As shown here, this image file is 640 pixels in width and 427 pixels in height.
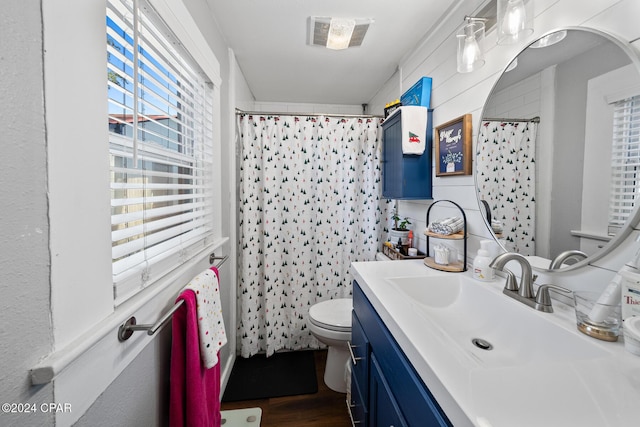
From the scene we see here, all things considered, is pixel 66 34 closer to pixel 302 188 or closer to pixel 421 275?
pixel 421 275

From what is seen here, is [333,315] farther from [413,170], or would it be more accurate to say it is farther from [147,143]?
[147,143]

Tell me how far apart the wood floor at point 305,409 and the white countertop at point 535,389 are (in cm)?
119

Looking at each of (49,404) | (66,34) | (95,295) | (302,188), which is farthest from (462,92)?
(49,404)

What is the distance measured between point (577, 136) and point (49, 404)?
1481 millimetres

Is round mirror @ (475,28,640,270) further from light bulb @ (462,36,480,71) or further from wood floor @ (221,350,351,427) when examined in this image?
wood floor @ (221,350,351,427)

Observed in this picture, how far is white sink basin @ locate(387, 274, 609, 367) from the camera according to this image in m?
0.72

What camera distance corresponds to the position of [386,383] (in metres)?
0.90

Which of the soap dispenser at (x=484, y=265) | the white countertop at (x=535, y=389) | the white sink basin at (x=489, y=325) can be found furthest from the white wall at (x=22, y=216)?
the soap dispenser at (x=484, y=265)

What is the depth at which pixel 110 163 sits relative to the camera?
736mm

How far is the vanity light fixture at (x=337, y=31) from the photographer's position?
1556 mm

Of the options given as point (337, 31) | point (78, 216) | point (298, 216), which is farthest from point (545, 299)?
point (337, 31)

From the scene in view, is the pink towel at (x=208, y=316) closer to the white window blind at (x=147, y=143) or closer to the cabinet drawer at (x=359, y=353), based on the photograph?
the white window blind at (x=147, y=143)

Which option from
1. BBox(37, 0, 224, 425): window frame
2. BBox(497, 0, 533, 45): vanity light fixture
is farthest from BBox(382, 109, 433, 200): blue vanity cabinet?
BBox(37, 0, 224, 425): window frame

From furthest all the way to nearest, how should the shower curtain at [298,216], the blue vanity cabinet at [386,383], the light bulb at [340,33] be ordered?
the shower curtain at [298,216] → the light bulb at [340,33] → the blue vanity cabinet at [386,383]
